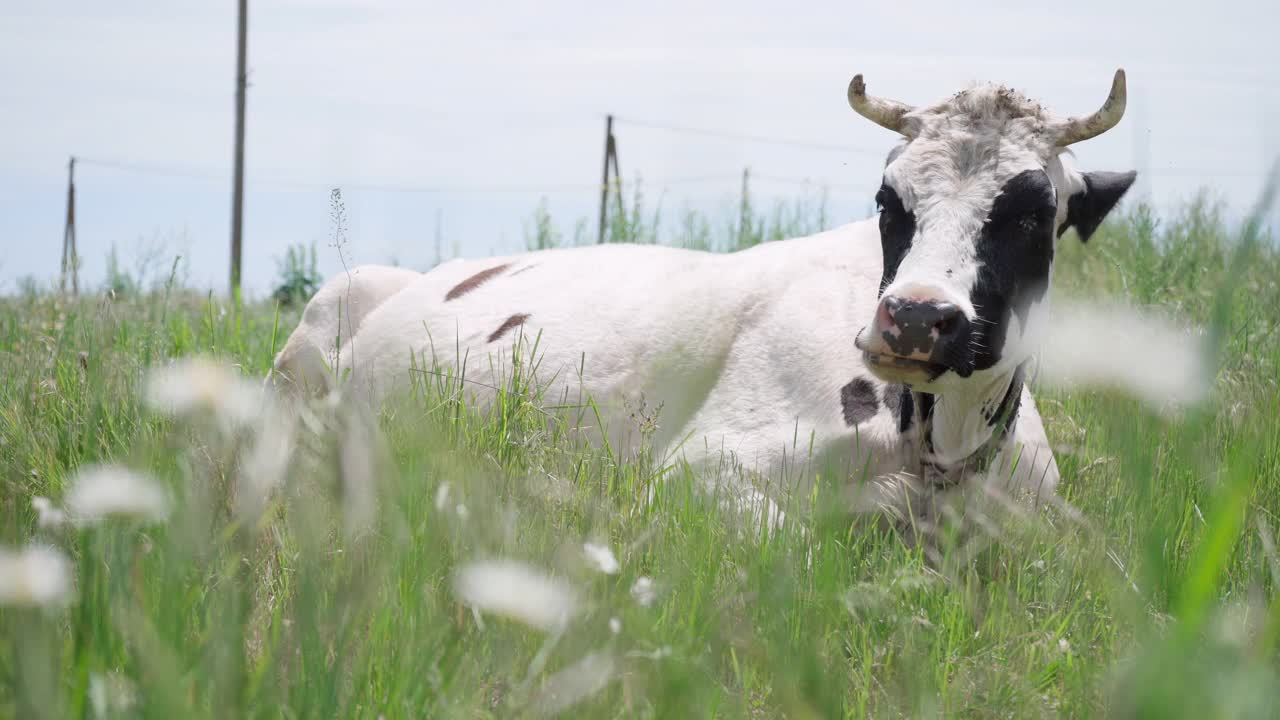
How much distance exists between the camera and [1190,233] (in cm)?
925

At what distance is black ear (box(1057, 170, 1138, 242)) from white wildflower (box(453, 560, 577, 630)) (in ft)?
9.45

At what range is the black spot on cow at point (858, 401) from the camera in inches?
142

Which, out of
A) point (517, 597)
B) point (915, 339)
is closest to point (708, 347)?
point (915, 339)

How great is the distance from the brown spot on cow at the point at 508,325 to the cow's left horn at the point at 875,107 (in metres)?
1.84

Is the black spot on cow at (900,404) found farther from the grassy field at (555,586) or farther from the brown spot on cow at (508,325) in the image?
the brown spot on cow at (508,325)

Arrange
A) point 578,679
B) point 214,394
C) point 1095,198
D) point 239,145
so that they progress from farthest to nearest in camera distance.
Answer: point 239,145, point 1095,198, point 214,394, point 578,679

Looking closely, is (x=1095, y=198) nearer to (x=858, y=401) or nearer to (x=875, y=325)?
(x=858, y=401)

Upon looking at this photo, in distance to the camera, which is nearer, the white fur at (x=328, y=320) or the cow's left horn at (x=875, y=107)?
the cow's left horn at (x=875, y=107)

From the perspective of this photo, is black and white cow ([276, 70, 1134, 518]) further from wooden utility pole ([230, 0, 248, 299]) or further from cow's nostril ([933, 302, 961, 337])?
wooden utility pole ([230, 0, 248, 299])

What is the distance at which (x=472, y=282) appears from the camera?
5438mm

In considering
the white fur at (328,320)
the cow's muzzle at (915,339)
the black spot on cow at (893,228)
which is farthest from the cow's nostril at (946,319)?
the white fur at (328,320)

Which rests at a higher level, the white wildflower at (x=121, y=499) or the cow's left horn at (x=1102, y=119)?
the cow's left horn at (x=1102, y=119)

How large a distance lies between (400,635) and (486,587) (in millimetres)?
510

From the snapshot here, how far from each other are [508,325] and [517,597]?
11.5ft
